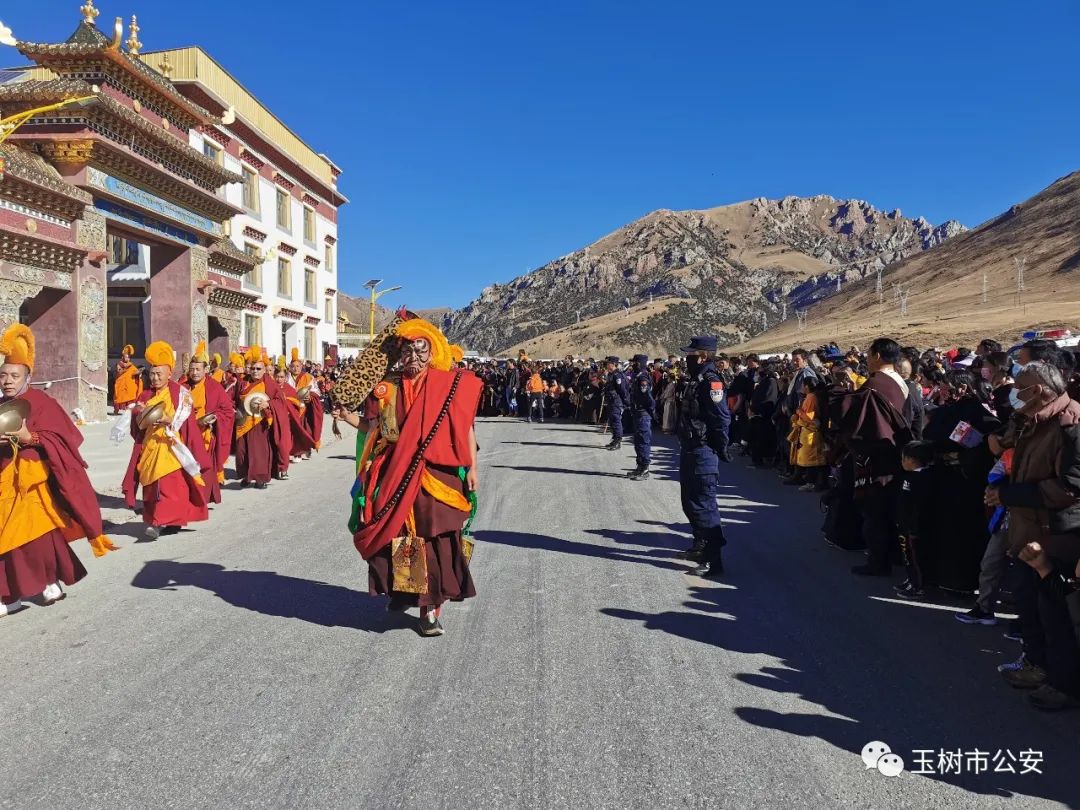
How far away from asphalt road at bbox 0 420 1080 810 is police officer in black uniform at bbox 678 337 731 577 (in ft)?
0.79

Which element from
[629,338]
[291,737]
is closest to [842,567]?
[291,737]

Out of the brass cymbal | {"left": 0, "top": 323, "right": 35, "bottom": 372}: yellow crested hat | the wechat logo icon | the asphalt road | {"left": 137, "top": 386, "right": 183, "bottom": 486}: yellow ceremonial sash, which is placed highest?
{"left": 0, "top": 323, "right": 35, "bottom": 372}: yellow crested hat

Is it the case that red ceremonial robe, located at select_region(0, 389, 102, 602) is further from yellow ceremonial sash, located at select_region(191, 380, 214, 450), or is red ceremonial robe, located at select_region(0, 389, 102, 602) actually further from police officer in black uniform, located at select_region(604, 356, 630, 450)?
police officer in black uniform, located at select_region(604, 356, 630, 450)

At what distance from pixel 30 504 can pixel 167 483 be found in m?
2.22

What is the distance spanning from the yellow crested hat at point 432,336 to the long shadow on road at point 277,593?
66.6 inches

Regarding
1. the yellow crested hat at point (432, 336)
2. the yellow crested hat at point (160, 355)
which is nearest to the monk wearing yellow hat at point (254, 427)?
the yellow crested hat at point (160, 355)

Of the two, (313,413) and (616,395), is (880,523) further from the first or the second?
(313,413)

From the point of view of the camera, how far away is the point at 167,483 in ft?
23.0

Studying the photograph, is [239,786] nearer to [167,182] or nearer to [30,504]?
[30,504]

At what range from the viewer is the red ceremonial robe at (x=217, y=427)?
833 cm

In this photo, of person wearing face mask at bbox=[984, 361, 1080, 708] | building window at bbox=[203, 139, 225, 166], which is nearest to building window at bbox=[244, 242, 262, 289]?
building window at bbox=[203, 139, 225, 166]

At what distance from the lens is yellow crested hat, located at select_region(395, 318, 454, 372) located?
4.62 m

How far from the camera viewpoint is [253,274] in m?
31.7

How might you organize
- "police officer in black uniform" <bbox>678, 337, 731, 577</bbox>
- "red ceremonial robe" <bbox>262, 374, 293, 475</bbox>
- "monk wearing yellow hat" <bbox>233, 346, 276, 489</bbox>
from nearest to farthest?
"police officer in black uniform" <bbox>678, 337, 731, 577</bbox>, "monk wearing yellow hat" <bbox>233, 346, 276, 489</bbox>, "red ceremonial robe" <bbox>262, 374, 293, 475</bbox>
